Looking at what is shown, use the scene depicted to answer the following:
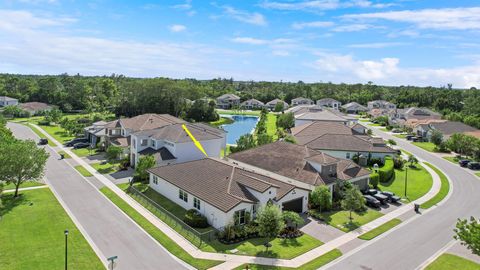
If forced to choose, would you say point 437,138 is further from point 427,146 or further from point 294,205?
point 294,205

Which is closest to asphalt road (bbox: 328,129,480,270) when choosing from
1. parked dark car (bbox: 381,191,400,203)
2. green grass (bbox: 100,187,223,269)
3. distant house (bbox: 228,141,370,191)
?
parked dark car (bbox: 381,191,400,203)

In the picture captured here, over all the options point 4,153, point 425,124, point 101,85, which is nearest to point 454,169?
point 425,124

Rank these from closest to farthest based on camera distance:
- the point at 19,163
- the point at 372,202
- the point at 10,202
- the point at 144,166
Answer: the point at 10,202 → the point at 19,163 → the point at 372,202 → the point at 144,166

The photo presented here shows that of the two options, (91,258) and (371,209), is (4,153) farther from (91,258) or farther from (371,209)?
(371,209)

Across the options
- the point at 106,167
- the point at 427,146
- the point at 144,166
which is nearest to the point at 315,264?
the point at 144,166

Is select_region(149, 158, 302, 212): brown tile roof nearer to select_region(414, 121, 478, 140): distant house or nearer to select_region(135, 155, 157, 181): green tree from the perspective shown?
select_region(135, 155, 157, 181): green tree

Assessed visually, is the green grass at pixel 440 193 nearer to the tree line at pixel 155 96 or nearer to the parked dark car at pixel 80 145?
the tree line at pixel 155 96
